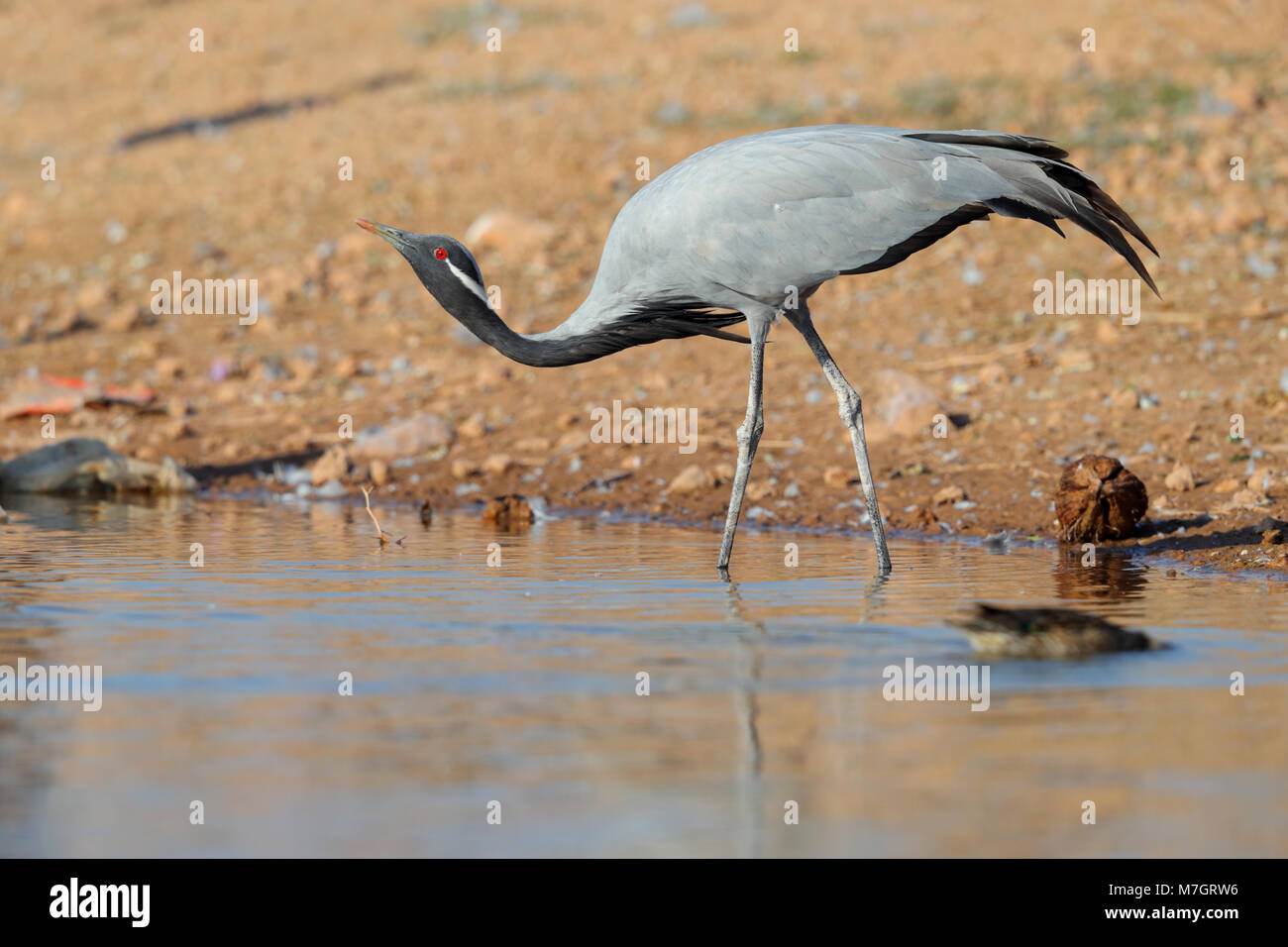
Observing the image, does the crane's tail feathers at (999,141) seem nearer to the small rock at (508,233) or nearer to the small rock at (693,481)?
the small rock at (693,481)

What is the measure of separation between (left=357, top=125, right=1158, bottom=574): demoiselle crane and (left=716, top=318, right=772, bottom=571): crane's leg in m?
0.01

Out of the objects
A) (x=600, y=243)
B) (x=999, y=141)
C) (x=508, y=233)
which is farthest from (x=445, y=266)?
(x=508, y=233)

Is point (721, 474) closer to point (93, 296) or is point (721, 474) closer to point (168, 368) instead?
point (168, 368)

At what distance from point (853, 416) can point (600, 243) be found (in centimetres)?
647

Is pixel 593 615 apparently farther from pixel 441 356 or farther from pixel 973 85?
pixel 973 85

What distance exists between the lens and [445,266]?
23.3 ft

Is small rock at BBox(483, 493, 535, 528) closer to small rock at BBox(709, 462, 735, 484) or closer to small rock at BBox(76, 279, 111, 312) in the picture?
small rock at BBox(709, 462, 735, 484)

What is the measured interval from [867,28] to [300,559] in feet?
41.5

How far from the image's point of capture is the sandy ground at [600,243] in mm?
9367

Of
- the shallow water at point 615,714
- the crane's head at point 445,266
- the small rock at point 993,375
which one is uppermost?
the crane's head at point 445,266

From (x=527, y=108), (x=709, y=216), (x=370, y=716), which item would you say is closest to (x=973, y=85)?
(x=527, y=108)

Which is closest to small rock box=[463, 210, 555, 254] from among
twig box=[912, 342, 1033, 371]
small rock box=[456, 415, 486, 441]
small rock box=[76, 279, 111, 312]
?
small rock box=[76, 279, 111, 312]

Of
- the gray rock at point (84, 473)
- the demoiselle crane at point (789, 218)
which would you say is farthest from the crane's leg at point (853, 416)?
the gray rock at point (84, 473)

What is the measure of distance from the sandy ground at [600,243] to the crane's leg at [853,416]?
1.07 m
